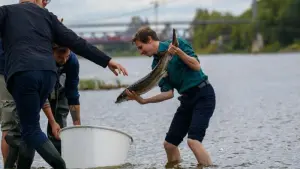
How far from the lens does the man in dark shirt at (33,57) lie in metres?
7.67

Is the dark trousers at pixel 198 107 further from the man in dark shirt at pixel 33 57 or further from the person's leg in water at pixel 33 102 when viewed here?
the person's leg in water at pixel 33 102

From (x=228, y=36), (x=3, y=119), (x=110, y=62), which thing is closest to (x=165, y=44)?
(x=110, y=62)

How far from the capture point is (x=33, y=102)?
7.78m

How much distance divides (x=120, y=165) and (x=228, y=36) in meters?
172

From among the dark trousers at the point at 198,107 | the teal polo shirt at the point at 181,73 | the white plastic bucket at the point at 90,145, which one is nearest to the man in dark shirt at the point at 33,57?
the white plastic bucket at the point at 90,145

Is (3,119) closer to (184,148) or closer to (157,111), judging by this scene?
(184,148)

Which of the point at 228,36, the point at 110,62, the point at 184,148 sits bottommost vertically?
the point at 228,36

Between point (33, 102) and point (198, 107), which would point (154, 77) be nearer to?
point (198, 107)

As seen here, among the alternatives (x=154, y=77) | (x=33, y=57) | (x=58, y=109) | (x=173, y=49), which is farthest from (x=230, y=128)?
(x=33, y=57)

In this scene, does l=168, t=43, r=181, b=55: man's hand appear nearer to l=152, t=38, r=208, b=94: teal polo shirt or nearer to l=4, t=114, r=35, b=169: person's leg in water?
l=152, t=38, r=208, b=94: teal polo shirt

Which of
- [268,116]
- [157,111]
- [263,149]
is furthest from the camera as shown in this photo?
[157,111]

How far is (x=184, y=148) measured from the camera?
12820 mm

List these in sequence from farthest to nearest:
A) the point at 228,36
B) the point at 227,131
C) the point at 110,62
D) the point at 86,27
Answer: the point at 228,36
the point at 86,27
the point at 227,131
the point at 110,62

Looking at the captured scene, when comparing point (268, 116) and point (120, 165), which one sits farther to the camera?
point (268, 116)
